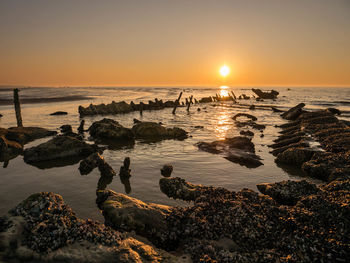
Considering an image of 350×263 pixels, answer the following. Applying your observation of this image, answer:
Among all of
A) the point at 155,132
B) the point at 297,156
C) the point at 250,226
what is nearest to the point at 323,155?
the point at 297,156

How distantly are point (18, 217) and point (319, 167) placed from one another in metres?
15.1

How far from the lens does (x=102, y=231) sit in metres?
6.64

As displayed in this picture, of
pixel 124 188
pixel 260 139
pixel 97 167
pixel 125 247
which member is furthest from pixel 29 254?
pixel 260 139

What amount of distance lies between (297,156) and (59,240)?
50.6 feet

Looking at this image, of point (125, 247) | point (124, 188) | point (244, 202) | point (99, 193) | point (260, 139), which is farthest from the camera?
point (260, 139)

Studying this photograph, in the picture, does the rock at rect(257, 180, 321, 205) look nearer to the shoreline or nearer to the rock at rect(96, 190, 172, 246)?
the shoreline

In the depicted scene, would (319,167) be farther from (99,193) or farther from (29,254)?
(29,254)

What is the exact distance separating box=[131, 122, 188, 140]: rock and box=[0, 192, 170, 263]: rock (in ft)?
55.8

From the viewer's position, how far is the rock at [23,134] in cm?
2021

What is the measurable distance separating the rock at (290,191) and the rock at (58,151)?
13.3m

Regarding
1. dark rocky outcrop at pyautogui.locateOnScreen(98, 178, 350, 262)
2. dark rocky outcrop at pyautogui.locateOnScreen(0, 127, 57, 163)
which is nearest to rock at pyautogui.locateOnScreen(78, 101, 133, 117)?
dark rocky outcrop at pyautogui.locateOnScreen(0, 127, 57, 163)

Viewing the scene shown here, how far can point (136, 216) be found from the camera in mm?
7727

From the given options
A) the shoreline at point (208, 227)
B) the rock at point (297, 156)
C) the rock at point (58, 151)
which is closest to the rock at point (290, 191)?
the shoreline at point (208, 227)

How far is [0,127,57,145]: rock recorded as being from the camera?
20209 millimetres
